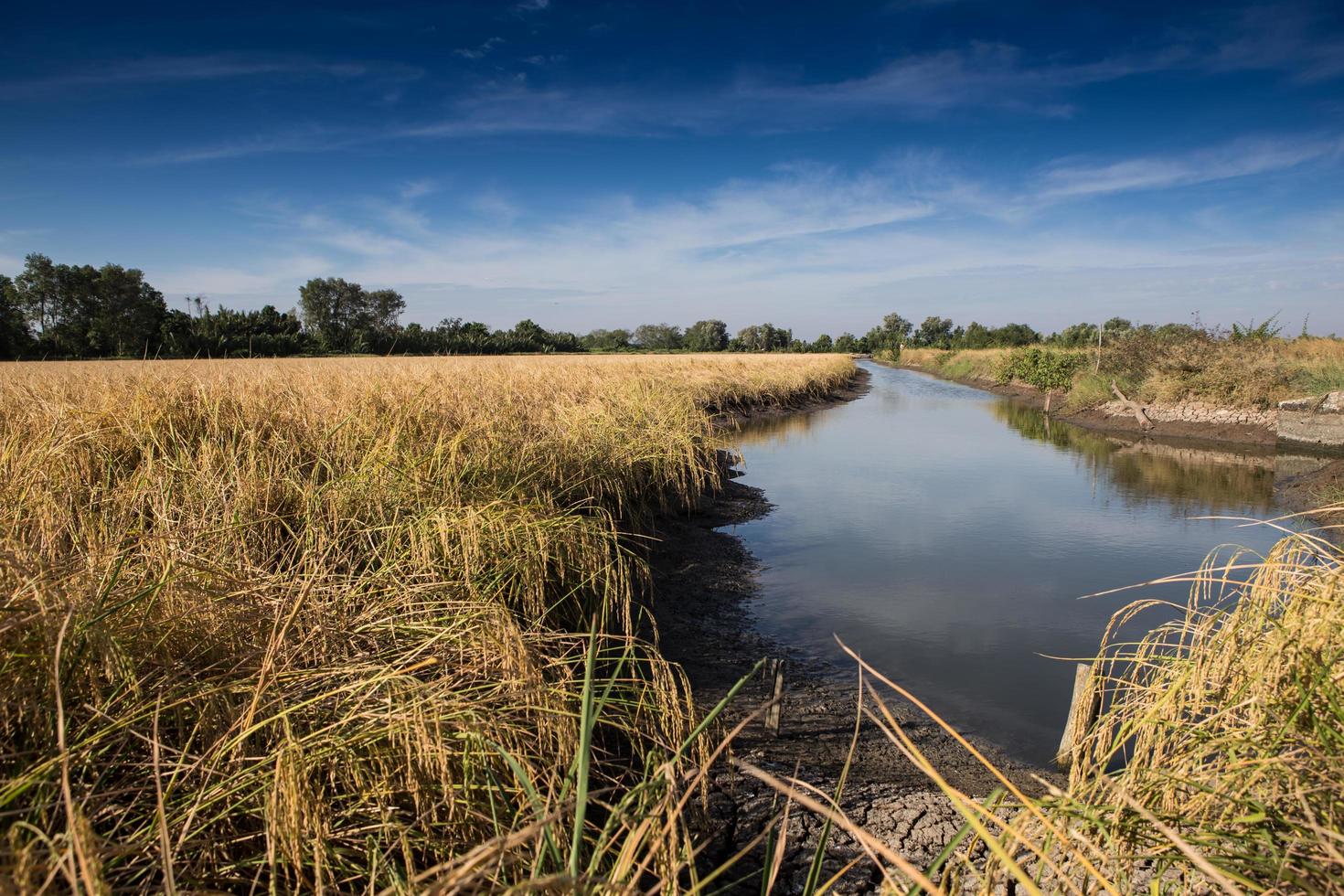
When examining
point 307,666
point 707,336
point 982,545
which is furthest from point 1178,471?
point 707,336

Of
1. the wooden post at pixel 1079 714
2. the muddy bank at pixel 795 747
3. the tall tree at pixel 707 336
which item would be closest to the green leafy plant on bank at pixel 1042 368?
the muddy bank at pixel 795 747

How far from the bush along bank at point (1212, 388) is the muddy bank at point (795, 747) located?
1416cm

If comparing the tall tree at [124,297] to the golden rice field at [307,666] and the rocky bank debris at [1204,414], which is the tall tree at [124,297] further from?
the rocky bank debris at [1204,414]

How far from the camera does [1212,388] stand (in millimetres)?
17094

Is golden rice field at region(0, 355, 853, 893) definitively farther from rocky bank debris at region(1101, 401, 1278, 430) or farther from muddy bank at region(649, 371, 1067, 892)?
rocky bank debris at region(1101, 401, 1278, 430)

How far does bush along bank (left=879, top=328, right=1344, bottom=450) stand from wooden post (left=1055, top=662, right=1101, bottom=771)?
45.9ft

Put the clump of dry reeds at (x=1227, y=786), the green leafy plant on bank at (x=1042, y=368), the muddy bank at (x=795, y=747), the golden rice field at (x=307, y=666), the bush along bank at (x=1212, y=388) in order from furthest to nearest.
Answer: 1. the green leafy plant on bank at (x=1042, y=368)
2. the bush along bank at (x=1212, y=388)
3. the muddy bank at (x=795, y=747)
4. the golden rice field at (x=307, y=666)
5. the clump of dry reeds at (x=1227, y=786)

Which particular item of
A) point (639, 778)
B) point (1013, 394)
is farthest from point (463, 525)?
point (1013, 394)

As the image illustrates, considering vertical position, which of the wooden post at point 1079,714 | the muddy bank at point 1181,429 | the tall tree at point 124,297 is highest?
the tall tree at point 124,297

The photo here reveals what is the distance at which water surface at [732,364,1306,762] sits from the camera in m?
5.03

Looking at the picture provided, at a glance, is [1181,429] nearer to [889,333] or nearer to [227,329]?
[227,329]

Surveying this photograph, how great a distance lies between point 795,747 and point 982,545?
17.4 feet

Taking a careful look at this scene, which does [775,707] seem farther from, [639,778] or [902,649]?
[902,649]

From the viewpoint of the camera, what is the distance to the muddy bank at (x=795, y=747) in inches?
110
